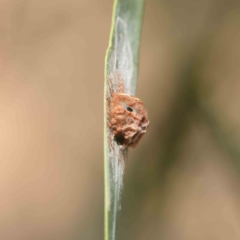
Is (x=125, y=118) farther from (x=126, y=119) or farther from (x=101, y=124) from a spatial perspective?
(x=101, y=124)

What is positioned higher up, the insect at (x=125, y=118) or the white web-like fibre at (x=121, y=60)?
the white web-like fibre at (x=121, y=60)

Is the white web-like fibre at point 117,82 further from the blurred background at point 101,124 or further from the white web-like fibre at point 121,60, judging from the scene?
the blurred background at point 101,124

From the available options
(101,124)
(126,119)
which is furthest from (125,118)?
(101,124)

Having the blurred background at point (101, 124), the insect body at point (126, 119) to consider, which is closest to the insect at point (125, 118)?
the insect body at point (126, 119)

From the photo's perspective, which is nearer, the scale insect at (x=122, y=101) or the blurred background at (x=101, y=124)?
the scale insect at (x=122, y=101)
